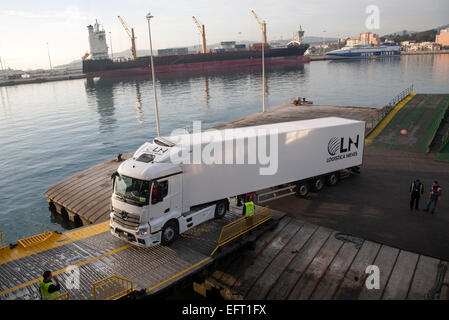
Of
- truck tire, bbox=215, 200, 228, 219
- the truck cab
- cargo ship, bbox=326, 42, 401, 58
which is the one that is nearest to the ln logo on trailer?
truck tire, bbox=215, 200, 228, 219

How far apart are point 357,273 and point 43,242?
39.0ft

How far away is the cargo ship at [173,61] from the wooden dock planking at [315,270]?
123m

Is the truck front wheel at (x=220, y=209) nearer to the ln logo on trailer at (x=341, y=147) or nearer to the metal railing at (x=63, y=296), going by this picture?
the metal railing at (x=63, y=296)

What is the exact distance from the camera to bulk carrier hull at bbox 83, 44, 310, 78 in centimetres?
12462

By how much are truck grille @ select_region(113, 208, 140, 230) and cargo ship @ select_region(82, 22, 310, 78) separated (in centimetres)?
12103

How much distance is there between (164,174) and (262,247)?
489 cm

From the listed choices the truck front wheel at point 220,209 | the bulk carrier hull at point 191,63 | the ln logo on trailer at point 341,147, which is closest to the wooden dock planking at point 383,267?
the truck front wheel at point 220,209

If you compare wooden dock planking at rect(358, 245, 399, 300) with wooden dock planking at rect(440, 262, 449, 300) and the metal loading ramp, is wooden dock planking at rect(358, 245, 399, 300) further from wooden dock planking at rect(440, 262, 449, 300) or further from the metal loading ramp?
the metal loading ramp

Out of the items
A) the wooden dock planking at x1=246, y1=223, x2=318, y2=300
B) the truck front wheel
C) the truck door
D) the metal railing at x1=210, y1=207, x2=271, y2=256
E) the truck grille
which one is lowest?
the wooden dock planking at x1=246, y1=223, x2=318, y2=300

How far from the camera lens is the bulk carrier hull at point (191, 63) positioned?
4906 inches

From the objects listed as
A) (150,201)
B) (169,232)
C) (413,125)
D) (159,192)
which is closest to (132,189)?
(150,201)

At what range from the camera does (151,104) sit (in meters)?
70.9

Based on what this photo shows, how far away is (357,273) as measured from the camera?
1104 cm

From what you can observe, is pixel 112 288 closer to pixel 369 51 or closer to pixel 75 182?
pixel 75 182
